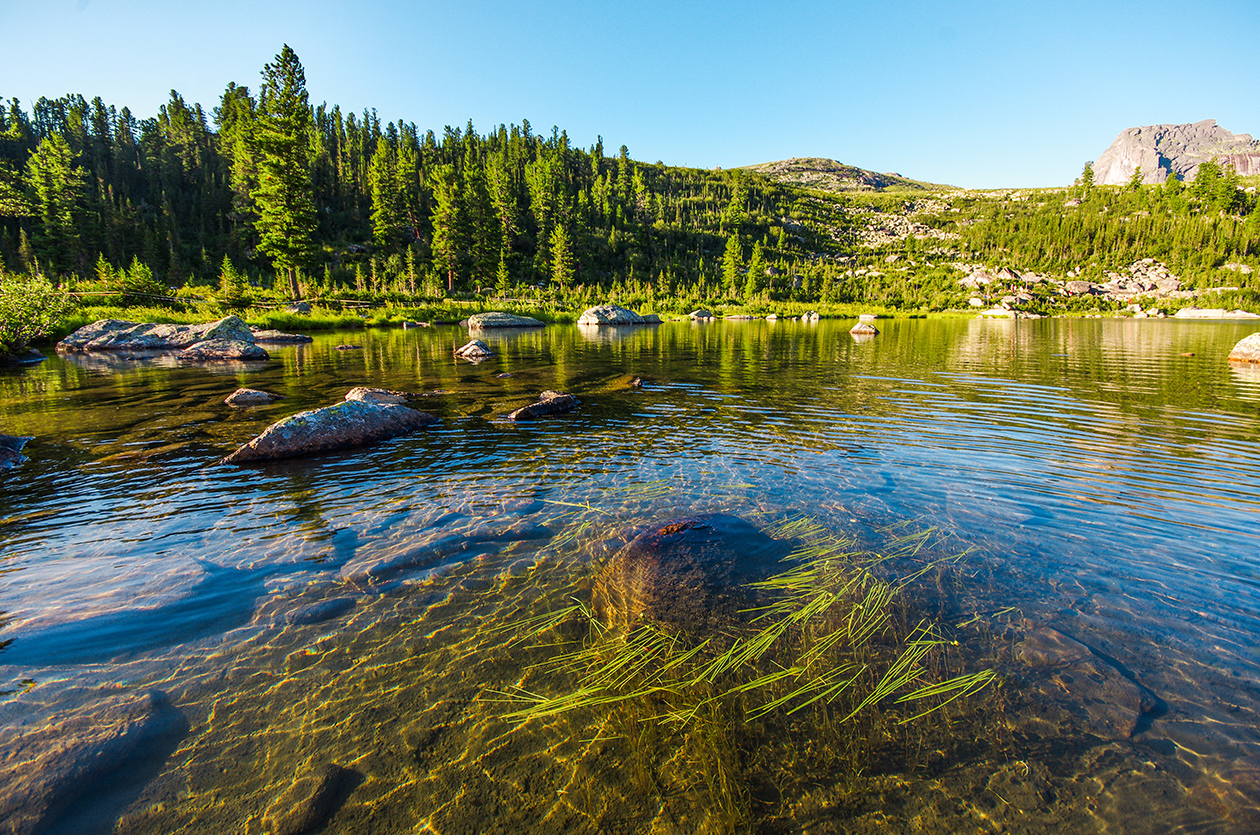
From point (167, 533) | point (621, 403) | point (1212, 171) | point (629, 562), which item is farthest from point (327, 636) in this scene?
point (1212, 171)

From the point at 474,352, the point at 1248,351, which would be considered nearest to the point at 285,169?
the point at 474,352

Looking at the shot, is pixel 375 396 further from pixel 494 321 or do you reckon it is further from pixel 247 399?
pixel 494 321

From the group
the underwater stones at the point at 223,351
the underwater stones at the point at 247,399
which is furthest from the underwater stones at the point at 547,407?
the underwater stones at the point at 223,351

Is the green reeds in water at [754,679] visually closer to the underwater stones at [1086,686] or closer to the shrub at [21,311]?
the underwater stones at [1086,686]

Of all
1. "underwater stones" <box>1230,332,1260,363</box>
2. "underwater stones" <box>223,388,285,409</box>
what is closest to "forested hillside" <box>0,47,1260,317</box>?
"underwater stones" <box>223,388,285,409</box>

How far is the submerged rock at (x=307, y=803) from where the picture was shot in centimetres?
258

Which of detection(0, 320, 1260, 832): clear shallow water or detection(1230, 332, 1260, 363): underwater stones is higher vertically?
detection(1230, 332, 1260, 363): underwater stones

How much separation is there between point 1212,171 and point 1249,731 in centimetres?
24352

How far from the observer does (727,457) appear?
9141 millimetres

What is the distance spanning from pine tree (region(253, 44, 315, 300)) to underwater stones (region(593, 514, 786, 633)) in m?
52.1

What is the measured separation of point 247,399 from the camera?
43.4 ft

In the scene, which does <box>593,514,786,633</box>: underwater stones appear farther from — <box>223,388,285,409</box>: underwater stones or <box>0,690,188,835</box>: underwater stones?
<box>223,388,285,409</box>: underwater stones

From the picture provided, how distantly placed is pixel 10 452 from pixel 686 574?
41.4ft

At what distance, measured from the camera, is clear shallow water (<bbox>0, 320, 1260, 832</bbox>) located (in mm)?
2789
